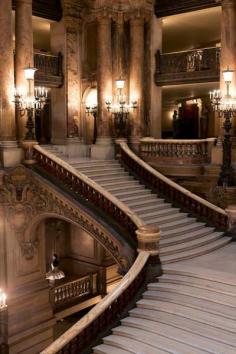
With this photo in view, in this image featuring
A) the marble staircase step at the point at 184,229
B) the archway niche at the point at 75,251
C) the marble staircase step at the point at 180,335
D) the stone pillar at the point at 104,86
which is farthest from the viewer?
the archway niche at the point at 75,251

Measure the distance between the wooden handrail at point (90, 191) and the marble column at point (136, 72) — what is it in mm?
4517

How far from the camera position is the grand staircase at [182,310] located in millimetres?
7969

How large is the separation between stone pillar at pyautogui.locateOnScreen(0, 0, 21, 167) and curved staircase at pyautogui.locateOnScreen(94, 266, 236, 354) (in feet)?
20.9

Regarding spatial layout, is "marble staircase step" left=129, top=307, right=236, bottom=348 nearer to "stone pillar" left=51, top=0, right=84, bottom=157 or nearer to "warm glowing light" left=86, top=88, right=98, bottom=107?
"stone pillar" left=51, top=0, right=84, bottom=157

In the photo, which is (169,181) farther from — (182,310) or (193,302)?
(182,310)

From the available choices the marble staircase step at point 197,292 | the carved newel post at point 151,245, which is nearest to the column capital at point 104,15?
the carved newel post at point 151,245

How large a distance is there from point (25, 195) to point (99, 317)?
251 inches

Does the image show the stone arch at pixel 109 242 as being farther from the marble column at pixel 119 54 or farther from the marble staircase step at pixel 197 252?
the marble column at pixel 119 54

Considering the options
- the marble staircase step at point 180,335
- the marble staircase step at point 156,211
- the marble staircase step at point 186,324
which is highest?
the marble staircase step at point 156,211

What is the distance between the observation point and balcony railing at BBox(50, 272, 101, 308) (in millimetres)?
16000

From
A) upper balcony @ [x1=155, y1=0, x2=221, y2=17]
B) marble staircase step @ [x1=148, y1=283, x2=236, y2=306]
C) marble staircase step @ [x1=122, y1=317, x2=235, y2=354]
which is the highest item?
upper balcony @ [x1=155, y1=0, x2=221, y2=17]

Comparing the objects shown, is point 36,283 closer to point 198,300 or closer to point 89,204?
point 89,204

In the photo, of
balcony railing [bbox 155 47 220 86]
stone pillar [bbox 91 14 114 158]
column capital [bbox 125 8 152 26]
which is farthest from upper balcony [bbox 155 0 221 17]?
stone pillar [bbox 91 14 114 158]

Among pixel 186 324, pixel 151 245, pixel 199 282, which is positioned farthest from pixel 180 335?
pixel 151 245
